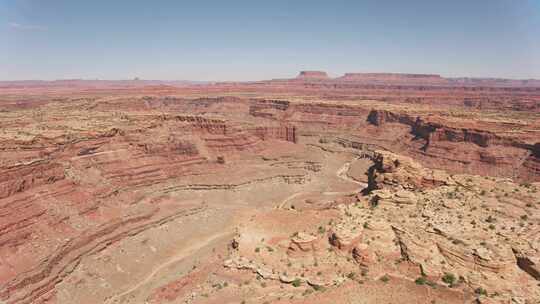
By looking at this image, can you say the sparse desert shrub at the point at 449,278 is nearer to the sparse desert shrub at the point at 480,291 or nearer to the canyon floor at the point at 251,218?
the canyon floor at the point at 251,218

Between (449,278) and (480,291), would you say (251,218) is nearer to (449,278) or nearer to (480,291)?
(449,278)

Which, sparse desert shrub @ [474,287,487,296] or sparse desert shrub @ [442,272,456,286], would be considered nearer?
sparse desert shrub @ [474,287,487,296]

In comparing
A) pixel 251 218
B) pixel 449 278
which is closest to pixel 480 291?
pixel 449 278

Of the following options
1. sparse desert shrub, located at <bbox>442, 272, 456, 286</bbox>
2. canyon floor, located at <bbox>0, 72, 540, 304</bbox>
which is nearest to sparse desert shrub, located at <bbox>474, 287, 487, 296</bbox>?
canyon floor, located at <bbox>0, 72, 540, 304</bbox>

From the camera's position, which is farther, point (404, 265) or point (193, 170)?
point (193, 170)

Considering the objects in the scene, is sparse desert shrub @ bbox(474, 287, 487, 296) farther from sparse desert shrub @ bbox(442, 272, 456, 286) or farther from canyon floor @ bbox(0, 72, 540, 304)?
sparse desert shrub @ bbox(442, 272, 456, 286)

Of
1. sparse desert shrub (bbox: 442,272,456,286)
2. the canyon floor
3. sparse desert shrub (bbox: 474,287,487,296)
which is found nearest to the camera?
sparse desert shrub (bbox: 474,287,487,296)

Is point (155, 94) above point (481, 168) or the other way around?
above

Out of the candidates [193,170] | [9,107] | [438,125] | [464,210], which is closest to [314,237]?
[464,210]

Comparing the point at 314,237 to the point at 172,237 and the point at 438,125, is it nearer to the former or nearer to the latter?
the point at 172,237
